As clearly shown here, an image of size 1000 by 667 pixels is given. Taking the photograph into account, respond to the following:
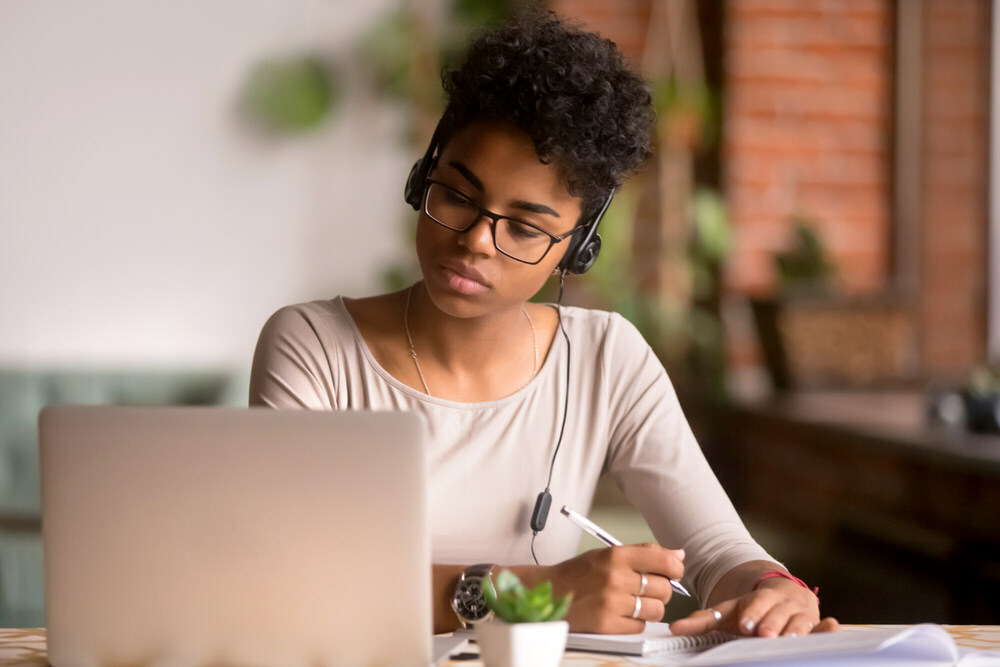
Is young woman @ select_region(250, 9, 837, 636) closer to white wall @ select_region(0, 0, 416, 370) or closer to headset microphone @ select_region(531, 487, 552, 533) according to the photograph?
headset microphone @ select_region(531, 487, 552, 533)

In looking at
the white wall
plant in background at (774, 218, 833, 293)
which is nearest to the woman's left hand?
plant in background at (774, 218, 833, 293)

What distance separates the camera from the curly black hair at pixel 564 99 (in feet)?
4.52

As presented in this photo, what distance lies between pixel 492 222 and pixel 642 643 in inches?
21.5

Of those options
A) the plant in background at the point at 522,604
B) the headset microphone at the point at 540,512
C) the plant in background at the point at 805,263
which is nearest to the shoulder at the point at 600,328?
the headset microphone at the point at 540,512

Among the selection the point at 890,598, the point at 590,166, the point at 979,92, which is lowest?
the point at 890,598

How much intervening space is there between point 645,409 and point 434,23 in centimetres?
242

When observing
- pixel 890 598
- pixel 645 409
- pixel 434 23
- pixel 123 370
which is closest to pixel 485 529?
pixel 645 409

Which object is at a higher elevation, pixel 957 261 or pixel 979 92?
pixel 979 92

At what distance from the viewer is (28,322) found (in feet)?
11.2

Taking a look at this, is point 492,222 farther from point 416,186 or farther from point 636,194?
point 636,194

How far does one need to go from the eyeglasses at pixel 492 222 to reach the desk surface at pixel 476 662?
1.71ft

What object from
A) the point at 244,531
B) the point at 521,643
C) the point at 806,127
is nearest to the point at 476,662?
the point at 521,643

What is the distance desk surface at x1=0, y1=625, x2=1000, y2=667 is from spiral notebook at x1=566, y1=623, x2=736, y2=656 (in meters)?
0.01

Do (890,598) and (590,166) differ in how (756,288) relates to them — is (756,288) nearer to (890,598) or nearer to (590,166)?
(890,598)
